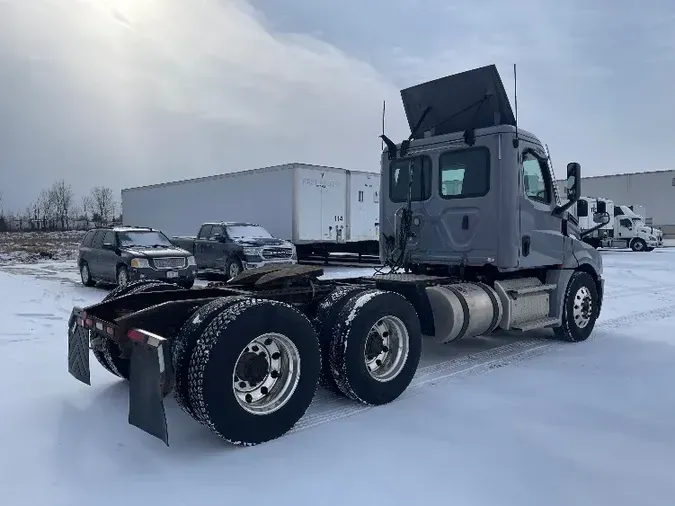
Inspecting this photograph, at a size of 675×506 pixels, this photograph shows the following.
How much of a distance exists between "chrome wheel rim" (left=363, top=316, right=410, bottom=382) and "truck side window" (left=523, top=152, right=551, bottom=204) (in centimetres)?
272

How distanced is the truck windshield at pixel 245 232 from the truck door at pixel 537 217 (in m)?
10.4

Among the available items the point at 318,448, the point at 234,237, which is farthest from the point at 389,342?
the point at 234,237

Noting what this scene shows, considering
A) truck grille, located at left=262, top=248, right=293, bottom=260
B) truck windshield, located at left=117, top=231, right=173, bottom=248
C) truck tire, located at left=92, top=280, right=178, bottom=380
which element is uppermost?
truck windshield, located at left=117, top=231, right=173, bottom=248

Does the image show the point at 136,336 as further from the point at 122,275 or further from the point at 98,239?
the point at 98,239

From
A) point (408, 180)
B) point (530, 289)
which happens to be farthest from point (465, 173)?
point (530, 289)

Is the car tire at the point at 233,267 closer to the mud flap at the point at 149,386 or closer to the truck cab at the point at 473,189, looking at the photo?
the truck cab at the point at 473,189

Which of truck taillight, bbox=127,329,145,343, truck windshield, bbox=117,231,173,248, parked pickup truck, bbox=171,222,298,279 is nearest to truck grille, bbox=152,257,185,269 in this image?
truck windshield, bbox=117,231,173,248

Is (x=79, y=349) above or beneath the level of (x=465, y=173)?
beneath

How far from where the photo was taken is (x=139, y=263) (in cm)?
1288

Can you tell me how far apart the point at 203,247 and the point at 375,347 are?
41.1 feet

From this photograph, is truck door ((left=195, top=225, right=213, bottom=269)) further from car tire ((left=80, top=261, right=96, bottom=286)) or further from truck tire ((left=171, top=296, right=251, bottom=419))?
truck tire ((left=171, top=296, right=251, bottom=419))

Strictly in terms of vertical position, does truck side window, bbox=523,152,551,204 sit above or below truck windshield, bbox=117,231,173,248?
above

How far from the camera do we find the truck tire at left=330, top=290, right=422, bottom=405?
15.5ft

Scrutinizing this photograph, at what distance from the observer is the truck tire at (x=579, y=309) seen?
750 cm
